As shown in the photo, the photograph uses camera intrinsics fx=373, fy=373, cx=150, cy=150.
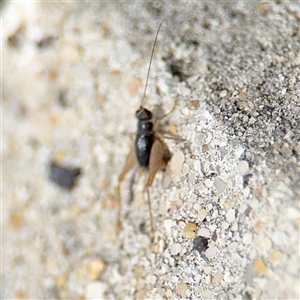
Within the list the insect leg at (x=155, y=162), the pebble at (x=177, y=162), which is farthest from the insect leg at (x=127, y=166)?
the pebble at (x=177, y=162)

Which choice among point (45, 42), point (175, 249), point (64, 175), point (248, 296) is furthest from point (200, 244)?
point (45, 42)

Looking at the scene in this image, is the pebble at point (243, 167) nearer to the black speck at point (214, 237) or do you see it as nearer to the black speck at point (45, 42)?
the black speck at point (214, 237)

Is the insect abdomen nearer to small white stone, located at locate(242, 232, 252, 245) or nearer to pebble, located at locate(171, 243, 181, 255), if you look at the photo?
pebble, located at locate(171, 243, 181, 255)

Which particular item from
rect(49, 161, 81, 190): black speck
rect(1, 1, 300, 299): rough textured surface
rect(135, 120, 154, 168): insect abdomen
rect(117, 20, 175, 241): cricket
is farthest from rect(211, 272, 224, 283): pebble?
rect(49, 161, 81, 190): black speck

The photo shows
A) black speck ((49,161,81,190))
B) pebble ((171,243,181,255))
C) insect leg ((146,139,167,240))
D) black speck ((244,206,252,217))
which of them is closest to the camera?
black speck ((244,206,252,217))

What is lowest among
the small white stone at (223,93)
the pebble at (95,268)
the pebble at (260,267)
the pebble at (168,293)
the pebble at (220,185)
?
the pebble at (95,268)

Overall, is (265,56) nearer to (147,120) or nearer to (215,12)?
(215,12)
